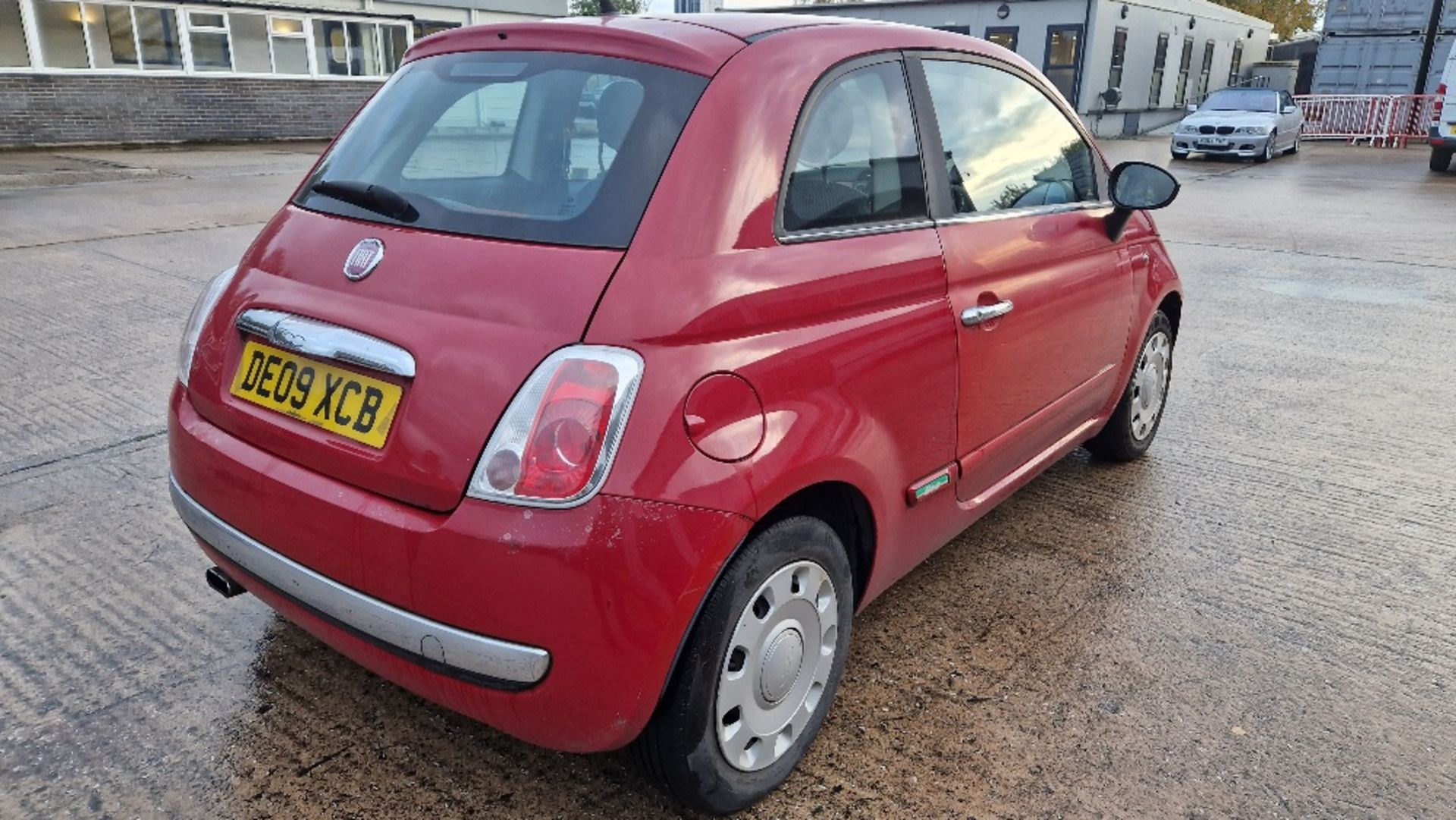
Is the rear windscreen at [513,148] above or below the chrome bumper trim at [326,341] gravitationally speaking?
above

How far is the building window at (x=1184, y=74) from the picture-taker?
30953 millimetres

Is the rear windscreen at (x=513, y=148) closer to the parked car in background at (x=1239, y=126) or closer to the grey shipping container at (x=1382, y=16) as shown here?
the parked car in background at (x=1239, y=126)

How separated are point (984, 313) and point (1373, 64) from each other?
96.1ft

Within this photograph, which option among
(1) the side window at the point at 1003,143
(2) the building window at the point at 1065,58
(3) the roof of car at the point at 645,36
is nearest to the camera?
(3) the roof of car at the point at 645,36

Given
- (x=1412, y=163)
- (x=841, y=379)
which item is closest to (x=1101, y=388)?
(x=841, y=379)

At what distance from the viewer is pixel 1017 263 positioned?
2.89 m

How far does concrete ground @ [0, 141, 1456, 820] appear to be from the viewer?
7.57 ft

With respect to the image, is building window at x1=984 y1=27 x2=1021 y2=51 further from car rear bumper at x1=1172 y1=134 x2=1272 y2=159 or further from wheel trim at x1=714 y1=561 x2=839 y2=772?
wheel trim at x1=714 y1=561 x2=839 y2=772

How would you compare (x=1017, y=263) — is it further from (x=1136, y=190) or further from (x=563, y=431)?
(x=563, y=431)

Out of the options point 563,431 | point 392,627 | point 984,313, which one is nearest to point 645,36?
point 563,431

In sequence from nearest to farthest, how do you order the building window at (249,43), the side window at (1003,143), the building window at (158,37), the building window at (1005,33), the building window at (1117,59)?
1. the side window at (1003,143)
2. the building window at (158,37)
3. the building window at (249,43)
4. the building window at (1117,59)
5. the building window at (1005,33)

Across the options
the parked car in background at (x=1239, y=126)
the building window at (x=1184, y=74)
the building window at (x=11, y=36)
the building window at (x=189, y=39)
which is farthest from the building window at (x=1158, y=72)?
the building window at (x=11, y=36)

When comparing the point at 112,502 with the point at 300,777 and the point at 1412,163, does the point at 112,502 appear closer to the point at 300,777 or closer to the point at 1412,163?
the point at 300,777

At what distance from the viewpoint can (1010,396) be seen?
2.95 meters
